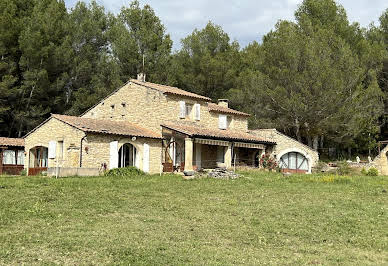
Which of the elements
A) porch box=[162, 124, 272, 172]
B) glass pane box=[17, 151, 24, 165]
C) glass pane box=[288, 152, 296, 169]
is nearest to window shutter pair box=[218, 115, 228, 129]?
porch box=[162, 124, 272, 172]

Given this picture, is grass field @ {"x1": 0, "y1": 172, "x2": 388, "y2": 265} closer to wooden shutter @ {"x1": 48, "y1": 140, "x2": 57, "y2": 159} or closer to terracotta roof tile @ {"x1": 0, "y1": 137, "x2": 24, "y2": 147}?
wooden shutter @ {"x1": 48, "y1": 140, "x2": 57, "y2": 159}

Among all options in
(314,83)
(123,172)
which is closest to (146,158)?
(123,172)

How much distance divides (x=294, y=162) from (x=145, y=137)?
12312 mm

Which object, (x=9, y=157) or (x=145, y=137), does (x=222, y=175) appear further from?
(x=9, y=157)

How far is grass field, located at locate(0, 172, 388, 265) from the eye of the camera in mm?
8008

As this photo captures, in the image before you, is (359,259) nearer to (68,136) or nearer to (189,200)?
(189,200)

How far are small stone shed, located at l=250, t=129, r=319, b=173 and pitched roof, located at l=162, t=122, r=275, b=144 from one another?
72cm

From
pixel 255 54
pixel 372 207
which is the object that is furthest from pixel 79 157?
pixel 255 54

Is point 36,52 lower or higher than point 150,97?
higher

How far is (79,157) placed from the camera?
23.7m

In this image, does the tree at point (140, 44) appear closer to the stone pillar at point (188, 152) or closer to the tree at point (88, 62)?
the tree at point (88, 62)

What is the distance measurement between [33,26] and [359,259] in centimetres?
3343

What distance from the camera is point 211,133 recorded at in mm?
28703

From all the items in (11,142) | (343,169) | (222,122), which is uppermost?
(222,122)
